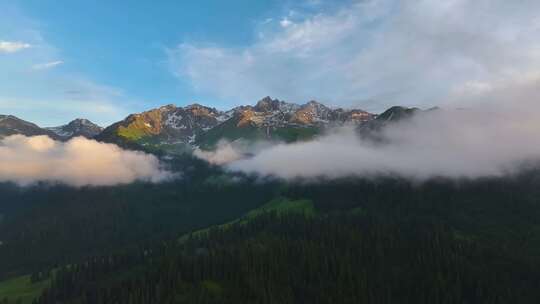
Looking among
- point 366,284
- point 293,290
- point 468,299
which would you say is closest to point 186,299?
point 293,290

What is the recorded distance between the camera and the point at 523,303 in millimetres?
187250

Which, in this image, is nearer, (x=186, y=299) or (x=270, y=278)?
(x=186, y=299)

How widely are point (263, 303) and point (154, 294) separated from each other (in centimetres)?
4985

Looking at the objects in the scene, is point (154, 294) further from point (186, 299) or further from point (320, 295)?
point (320, 295)

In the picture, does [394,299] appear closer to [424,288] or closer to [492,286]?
[424,288]

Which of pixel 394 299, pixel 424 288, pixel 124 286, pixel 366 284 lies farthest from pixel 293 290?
pixel 124 286

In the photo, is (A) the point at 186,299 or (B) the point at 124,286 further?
(B) the point at 124,286

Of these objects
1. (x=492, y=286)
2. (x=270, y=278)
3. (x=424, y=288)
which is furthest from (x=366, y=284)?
(x=492, y=286)

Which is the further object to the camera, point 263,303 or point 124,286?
point 124,286

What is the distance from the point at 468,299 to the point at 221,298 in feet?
377

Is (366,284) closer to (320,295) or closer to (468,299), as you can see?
(320,295)

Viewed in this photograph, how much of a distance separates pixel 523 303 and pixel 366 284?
69.0m

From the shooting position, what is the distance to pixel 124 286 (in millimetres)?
199750

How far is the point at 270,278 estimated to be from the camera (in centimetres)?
19988
